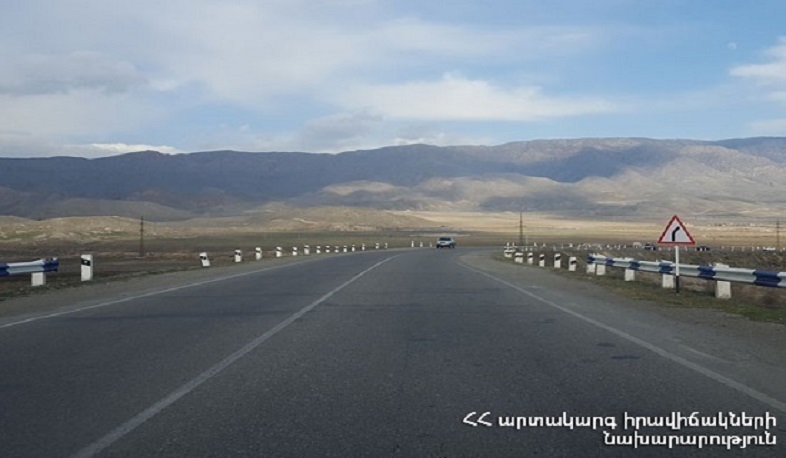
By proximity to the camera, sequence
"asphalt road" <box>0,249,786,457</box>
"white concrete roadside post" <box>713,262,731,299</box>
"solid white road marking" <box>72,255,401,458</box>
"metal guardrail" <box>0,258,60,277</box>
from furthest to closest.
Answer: "metal guardrail" <box>0,258,60,277</box>, "white concrete roadside post" <box>713,262,731,299</box>, "asphalt road" <box>0,249,786,457</box>, "solid white road marking" <box>72,255,401,458</box>

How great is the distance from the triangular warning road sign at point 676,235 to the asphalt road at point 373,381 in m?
5.02

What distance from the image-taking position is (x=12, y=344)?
1365 centimetres

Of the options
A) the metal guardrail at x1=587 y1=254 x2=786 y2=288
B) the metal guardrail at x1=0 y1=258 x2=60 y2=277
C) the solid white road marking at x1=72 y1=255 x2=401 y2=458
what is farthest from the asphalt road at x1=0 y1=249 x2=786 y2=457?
the metal guardrail at x1=0 y1=258 x2=60 y2=277

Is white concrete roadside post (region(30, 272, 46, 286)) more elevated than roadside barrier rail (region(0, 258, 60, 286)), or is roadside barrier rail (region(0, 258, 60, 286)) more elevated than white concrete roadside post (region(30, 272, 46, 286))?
roadside barrier rail (region(0, 258, 60, 286))

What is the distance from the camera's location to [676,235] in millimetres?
23297

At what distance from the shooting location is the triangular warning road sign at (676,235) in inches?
910

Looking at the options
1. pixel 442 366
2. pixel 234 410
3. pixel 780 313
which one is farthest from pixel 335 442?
pixel 780 313

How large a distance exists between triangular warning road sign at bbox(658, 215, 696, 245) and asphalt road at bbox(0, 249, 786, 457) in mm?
5018

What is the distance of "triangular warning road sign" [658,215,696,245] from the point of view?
75.9ft

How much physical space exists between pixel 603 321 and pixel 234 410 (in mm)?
9699

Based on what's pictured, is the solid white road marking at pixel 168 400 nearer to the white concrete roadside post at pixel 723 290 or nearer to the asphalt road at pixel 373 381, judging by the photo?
the asphalt road at pixel 373 381

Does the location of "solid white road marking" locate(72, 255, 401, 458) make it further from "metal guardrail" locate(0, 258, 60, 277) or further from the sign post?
"metal guardrail" locate(0, 258, 60, 277)

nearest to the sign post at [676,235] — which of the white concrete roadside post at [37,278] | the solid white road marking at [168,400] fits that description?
the solid white road marking at [168,400]

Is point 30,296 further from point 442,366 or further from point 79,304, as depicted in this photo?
point 442,366
